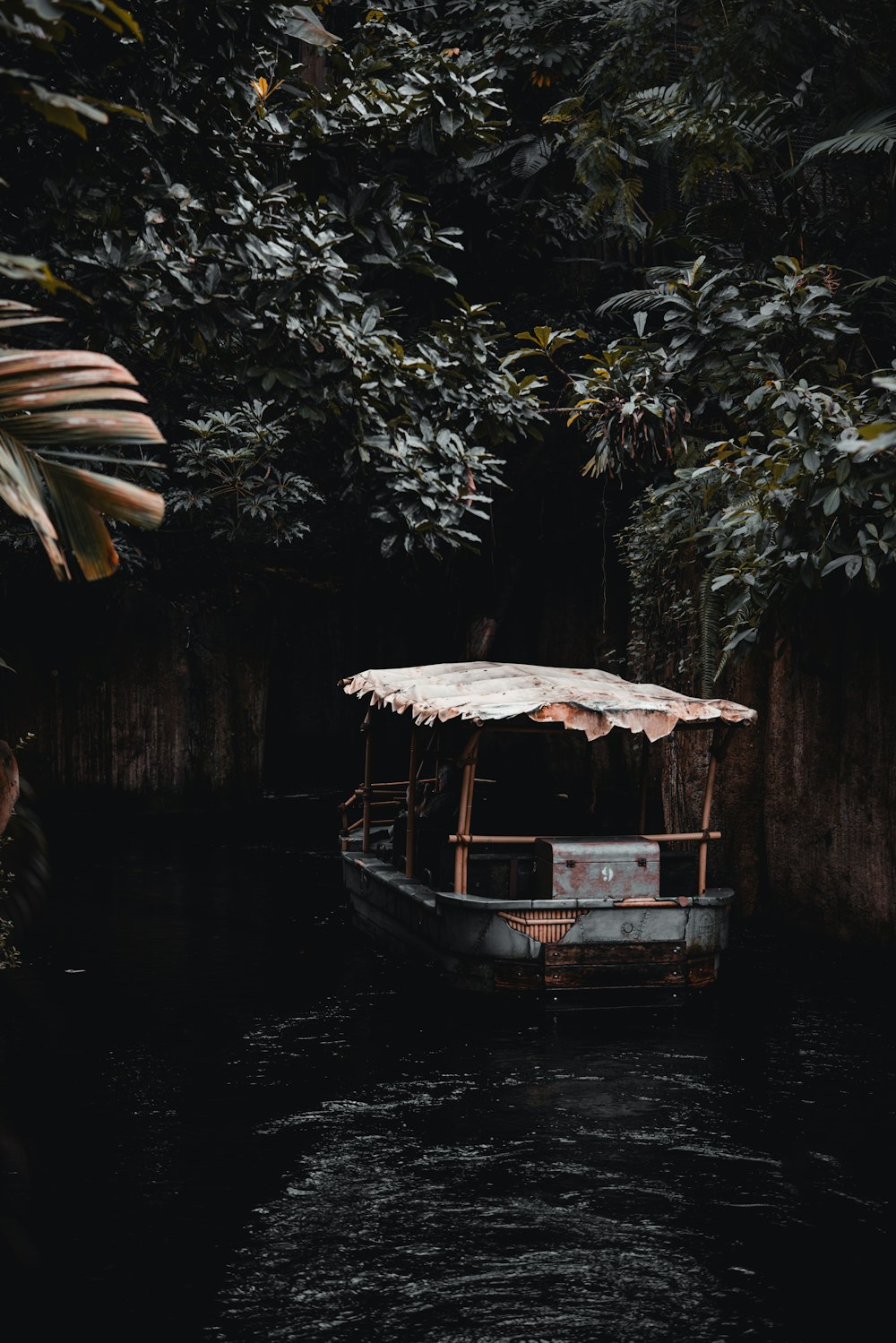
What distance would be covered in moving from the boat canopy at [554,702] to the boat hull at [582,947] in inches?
46.0

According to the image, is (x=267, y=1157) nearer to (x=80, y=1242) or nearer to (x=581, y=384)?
(x=80, y=1242)

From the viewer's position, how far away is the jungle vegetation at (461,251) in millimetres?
7453

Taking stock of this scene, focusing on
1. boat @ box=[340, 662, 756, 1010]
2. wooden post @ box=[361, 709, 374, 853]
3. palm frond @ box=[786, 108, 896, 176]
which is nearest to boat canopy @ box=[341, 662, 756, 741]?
boat @ box=[340, 662, 756, 1010]

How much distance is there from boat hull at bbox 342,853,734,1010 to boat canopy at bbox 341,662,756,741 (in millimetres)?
1168

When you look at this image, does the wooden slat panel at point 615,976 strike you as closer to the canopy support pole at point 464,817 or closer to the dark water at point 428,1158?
the dark water at point 428,1158

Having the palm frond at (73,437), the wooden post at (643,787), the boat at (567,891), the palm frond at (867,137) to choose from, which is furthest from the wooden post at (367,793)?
the palm frond at (73,437)

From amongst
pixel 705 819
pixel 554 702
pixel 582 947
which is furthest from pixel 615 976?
pixel 554 702

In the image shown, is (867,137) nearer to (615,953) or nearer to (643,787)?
(643,787)

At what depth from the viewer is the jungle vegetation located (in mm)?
7453

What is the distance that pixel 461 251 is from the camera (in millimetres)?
10977

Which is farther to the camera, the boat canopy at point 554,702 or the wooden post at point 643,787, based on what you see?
the wooden post at point 643,787

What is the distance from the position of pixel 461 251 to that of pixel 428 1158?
704 cm

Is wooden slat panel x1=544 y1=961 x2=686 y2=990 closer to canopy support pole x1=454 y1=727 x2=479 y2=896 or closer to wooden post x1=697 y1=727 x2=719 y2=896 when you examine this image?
wooden post x1=697 y1=727 x2=719 y2=896

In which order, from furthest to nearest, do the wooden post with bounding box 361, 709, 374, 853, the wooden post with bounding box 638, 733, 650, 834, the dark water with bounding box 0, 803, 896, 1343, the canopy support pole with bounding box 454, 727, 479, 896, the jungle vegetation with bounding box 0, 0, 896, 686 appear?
1. the wooden post with bounding box 361, 709, 374, 853
2. the wooden post with bounding box 638, 733, 650, 834
3. the canopy support pole with bounding box 454, 727, 479, 896
4. the jungle vegetation with bounding box 0, 0, 896, 686
5. the dark water with bounding box 0, 803, 896, 1343
